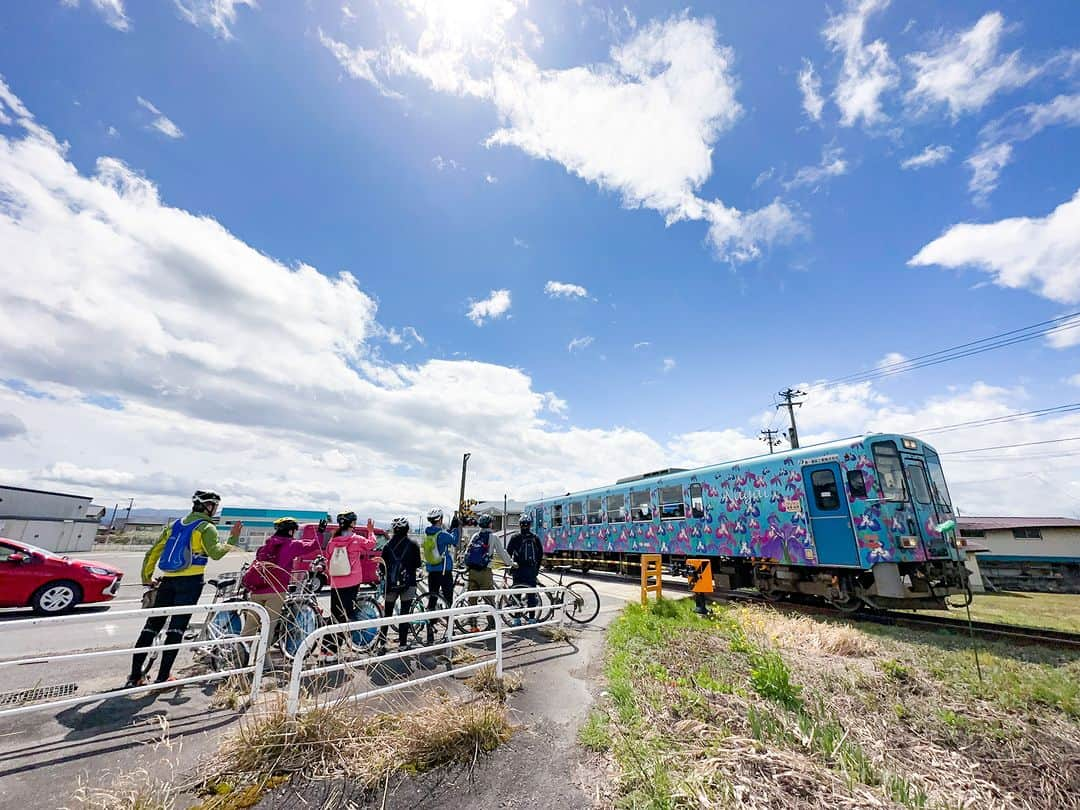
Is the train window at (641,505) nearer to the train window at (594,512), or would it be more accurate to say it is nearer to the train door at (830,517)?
the train window at (594,512)

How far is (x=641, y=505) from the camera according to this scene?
14672 millimetres

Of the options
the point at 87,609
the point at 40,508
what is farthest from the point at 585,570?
the point at 40,508

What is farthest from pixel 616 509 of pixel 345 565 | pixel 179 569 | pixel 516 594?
pixel 179 569

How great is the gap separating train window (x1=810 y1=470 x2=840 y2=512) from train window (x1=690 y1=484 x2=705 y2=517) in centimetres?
327

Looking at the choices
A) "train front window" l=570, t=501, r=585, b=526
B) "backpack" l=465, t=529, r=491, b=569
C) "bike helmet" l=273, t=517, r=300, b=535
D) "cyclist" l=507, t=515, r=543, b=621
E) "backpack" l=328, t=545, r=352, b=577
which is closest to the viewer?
"bike helmet" l=273, t=517, r=300, b=535

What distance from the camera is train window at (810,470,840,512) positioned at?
29.1 feet

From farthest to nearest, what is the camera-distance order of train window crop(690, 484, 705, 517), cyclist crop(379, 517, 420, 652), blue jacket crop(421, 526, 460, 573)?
train window crop(690, 484, 705, 517) < blue jacket crop(421, 526, 460, 573) < cyclist crop(379, 517, 420, 652)

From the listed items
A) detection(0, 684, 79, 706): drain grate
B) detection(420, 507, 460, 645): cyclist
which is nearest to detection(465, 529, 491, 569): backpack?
detection(420, 507, 460, 645): cyclist

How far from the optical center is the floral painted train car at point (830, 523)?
809 centimetres

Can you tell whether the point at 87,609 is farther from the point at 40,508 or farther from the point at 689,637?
the point at 40,508

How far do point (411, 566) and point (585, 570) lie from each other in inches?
543

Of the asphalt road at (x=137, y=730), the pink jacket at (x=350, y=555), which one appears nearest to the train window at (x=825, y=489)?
the asphalt road at (x=137, y=730)

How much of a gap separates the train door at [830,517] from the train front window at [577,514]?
32.1 ft

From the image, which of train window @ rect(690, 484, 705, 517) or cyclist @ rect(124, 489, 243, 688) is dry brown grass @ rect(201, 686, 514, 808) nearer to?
cyclist @ rect(124, 489, 243, 688)
